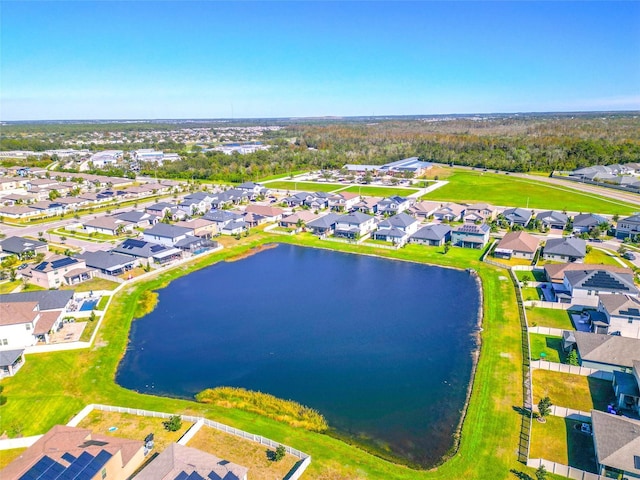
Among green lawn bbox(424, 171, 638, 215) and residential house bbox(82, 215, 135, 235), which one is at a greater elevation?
green lawn bbox(424, 171, 638, 215)

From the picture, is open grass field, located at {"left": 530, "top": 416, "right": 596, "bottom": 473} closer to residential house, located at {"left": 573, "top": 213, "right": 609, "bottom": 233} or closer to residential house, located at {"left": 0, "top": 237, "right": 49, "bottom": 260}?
residential house, located at {"left": 573, "top": 213, "right": 609, "bottom": 233}

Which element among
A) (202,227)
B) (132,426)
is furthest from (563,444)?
(202,227)

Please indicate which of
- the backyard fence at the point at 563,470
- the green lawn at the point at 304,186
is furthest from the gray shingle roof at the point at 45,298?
the green lawn at the point at 304,186

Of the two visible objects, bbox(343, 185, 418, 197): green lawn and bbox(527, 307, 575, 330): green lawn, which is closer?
bbox(527, 307, 575, 330): green lawn

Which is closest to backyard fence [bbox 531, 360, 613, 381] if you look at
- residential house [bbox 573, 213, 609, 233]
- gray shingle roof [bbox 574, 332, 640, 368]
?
gray shingle roof [bbox 574, 332, 640, 368]

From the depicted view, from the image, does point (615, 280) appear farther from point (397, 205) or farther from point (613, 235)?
point (397, 205)

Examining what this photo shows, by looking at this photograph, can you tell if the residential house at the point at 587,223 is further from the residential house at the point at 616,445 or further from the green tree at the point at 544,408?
the residential house at the point at 616,445
